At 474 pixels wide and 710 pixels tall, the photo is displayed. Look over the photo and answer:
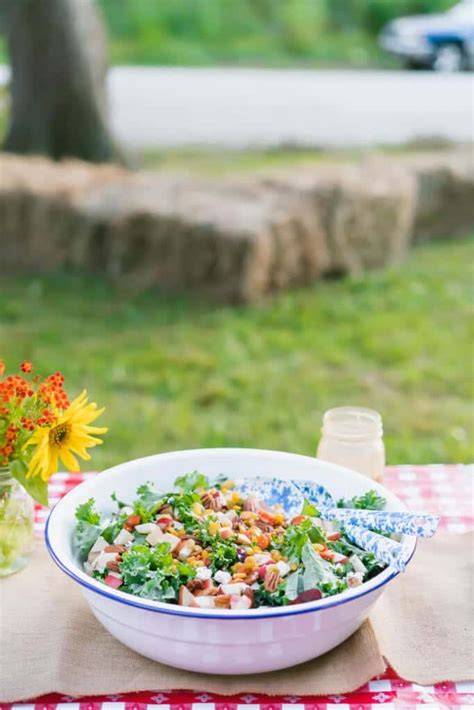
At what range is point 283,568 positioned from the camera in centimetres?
100

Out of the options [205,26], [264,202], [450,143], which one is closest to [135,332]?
[264,202]

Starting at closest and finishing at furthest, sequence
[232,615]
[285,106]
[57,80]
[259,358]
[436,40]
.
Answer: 1. [232,615]
2. [259,358]
3. [57,80]
4. [285,106]
5. [436,40]

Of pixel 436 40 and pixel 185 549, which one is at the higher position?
pixel 185 549

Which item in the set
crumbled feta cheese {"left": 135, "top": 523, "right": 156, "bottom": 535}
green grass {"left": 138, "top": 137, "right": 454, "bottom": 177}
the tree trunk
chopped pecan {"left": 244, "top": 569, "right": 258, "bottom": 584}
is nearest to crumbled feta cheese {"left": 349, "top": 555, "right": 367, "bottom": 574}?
chopped pecan {"left": 244, "top": 569, "right": 258, "bottom": 584}

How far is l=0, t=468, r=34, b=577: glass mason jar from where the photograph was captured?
1203 mm

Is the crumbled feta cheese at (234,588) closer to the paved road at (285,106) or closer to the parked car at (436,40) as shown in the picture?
the paved road at (285,106)

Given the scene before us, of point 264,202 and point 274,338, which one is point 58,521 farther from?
point 264,202

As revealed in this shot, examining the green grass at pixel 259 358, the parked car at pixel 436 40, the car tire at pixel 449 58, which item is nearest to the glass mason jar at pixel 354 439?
the green grass at pixel 259 358

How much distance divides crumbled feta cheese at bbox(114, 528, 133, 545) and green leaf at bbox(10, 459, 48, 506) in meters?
0.13

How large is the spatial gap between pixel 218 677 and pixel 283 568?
0.41 ft

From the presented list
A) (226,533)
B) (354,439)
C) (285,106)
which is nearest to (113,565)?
(226,533)

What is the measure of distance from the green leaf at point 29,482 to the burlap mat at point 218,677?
0.37 ft

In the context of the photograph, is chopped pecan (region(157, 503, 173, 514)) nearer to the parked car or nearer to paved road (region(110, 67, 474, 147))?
paved road (region(110, 67, 474, 147))

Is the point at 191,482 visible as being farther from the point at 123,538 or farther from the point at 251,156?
the point at 251,156
